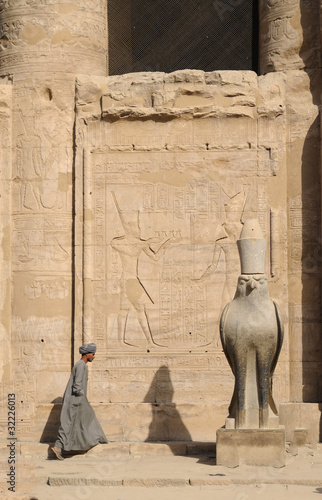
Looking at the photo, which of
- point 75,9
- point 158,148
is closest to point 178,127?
point 158,148

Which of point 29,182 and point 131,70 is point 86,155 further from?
point 131,70

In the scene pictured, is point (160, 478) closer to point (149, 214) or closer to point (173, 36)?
point (149, 214)

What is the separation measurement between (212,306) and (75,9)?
4.52 meters

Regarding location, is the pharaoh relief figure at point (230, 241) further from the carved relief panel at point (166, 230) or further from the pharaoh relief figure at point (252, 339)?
the pharaoh relief figure at point (252, 339)

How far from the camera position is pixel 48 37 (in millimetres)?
14969

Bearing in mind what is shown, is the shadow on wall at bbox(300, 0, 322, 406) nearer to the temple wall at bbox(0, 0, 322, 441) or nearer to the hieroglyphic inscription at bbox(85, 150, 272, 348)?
the temple wall at bbox(0, 0, 322, 441)

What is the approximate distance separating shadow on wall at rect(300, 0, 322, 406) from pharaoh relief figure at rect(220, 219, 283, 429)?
224cm

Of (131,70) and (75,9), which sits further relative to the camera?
(131,70)

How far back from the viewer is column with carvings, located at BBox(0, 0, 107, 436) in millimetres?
14547

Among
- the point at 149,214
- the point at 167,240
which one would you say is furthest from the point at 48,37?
the point at 167,240

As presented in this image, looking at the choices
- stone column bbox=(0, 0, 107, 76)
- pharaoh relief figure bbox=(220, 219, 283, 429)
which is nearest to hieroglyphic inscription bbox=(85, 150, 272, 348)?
stone column bbox=(0, 0, 107, 76)

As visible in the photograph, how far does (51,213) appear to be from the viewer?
14.7 m

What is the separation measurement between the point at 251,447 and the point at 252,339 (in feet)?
3.84

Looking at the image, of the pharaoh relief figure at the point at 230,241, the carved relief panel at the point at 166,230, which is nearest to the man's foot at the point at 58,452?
the carved relief panel at the point at 166,230
